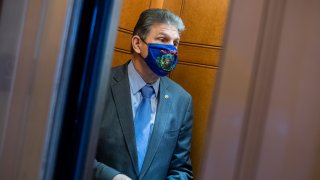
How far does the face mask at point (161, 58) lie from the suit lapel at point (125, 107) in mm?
159

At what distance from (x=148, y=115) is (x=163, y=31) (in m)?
0.51

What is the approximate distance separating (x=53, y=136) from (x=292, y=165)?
584mm

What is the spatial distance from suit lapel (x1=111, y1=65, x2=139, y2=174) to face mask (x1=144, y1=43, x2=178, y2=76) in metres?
0.16

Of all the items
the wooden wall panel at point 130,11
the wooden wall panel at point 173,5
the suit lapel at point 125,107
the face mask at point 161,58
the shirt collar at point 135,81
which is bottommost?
the suit lapel at point 125,107

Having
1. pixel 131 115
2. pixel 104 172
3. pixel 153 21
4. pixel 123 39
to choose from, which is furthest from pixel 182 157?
pixel 123 39

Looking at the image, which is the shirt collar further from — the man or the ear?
the ear

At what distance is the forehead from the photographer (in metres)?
2.21

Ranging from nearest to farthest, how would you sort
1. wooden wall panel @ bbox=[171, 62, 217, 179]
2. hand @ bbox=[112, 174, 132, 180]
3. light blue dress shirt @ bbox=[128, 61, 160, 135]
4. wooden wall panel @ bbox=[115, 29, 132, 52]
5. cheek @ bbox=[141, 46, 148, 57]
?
hand @ bbox=[112, 174, 132, 180] < light blue dress shirt @ bbox=[128, 61, 160, 135] < cheek @ bbox=[141, 46, 148, 57] < wooden wall panel @ bbox=[171, 62, 217, 179] < wooden wall panel @ bbox=[115, 29, 132, 52]

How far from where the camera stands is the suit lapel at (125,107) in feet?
6.23

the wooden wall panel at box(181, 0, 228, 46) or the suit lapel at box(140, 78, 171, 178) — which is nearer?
the suit lapel at box(140, 78, 171, 178)

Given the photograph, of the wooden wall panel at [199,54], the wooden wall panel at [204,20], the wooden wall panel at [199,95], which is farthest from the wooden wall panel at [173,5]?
the wooden wall panel at [199,95]

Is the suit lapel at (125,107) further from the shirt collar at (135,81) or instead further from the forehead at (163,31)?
the forehead at (163,31)

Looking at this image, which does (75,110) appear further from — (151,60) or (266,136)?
(151,60)

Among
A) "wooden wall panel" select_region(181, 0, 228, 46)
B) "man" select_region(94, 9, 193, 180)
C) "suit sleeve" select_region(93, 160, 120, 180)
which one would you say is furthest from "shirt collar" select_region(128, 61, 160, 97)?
"wooden wall panel" select_region(181, 0, 228, 46)
